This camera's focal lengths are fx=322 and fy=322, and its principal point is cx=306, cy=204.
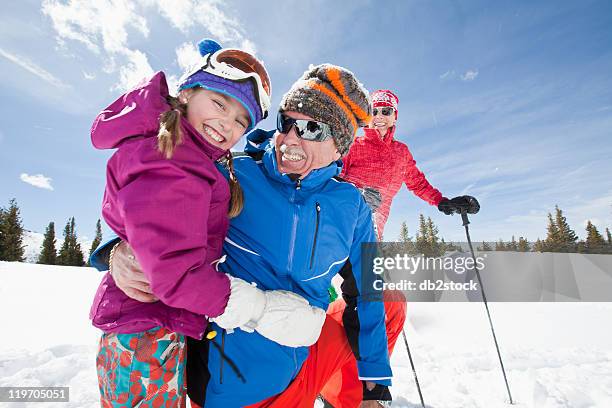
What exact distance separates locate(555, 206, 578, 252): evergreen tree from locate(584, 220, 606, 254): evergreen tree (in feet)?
6.14

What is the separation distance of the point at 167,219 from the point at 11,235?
55.6 meters

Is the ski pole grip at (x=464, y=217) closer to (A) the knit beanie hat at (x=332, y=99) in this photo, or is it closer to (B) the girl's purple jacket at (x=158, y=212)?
(A) the knit beanie hat at (x=332, y=99)

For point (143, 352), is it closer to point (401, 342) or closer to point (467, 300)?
point (401, 342)

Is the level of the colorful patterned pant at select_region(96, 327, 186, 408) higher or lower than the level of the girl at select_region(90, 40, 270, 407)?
lower

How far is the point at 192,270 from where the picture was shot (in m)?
1.29

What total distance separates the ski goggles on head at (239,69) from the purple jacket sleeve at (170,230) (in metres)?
0.74

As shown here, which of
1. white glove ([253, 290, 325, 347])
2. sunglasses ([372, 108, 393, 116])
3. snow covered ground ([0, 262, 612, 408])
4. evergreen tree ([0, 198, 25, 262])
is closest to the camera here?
white glove ([253, 290, 325, 347])

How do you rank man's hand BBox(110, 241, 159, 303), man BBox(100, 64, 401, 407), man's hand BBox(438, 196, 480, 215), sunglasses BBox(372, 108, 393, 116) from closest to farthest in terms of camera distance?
man's hand BBox(110, 241, 159, 303) → man BBox(100, 64, 401, 407) → man's hand BBox(438, 196, 480, 215) → sunglasses BBox(372, 108, 393, 116)

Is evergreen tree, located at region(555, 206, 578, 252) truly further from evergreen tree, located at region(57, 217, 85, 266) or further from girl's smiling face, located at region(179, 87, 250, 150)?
evergreen tree, located at region(57, 217, 85, 266)

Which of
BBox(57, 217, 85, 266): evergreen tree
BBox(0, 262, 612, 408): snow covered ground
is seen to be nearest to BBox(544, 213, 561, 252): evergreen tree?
BBox(0, 262, 612, 408): snow covered ground

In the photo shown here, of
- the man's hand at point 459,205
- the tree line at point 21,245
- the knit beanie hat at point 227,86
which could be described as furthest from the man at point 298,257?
the tree line at point 21,245

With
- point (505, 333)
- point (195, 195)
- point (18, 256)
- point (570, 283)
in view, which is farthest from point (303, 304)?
point (18, 256)

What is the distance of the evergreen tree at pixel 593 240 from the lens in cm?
5472

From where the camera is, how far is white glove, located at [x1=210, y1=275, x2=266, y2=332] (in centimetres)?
143
